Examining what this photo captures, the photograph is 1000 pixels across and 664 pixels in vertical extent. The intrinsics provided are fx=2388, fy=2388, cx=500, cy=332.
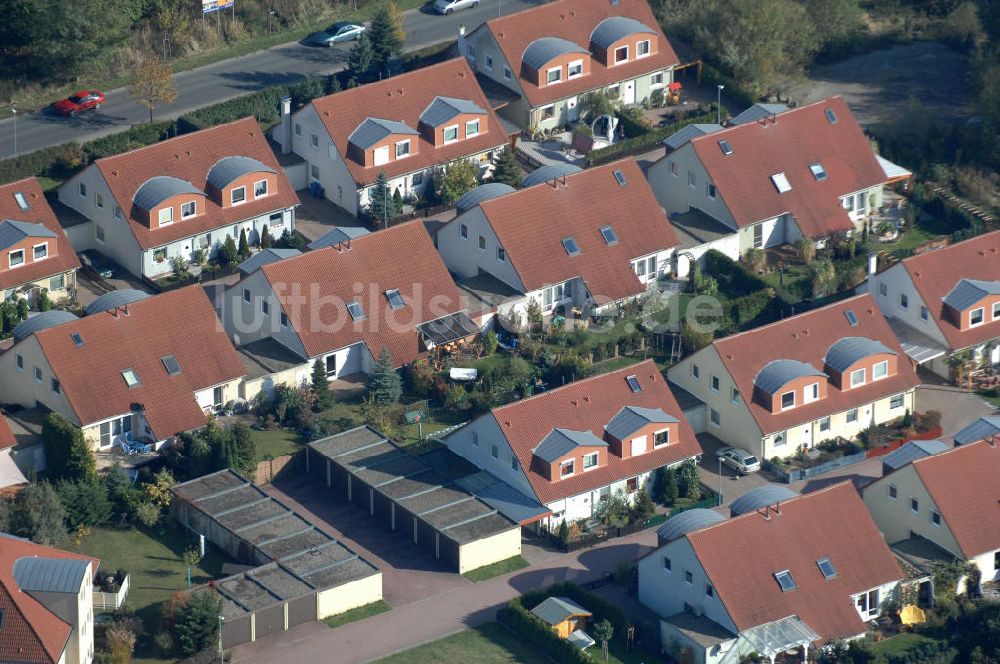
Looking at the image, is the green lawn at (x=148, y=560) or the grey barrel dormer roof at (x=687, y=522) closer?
the green lawn at (x=148, y=560)

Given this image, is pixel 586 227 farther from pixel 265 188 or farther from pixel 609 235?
pixel 265 188

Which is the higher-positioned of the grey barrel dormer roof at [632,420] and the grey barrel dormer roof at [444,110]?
the grey barrel dormer roof at [444,110]

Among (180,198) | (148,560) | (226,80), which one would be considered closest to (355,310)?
(180,198)

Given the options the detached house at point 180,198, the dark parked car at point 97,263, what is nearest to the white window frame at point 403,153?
the detached house at point 180,198

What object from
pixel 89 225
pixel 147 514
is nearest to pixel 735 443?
pixel 147 514

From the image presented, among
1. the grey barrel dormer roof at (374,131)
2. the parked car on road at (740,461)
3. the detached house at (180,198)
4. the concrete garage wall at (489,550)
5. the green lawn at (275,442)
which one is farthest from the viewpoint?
the grey barrel dormer roof at (374,131)

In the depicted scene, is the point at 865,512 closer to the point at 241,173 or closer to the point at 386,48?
the point at 241,173

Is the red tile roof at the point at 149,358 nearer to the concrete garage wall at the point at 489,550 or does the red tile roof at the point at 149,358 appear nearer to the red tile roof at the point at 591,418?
the red tile roof at the point at 591,418
